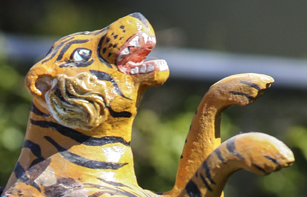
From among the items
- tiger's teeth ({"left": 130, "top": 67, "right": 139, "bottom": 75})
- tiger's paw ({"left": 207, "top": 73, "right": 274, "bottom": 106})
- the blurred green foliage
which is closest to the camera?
tiger's paw ({"left": 207, "top": 73, "right": 274, "bottom": 106})

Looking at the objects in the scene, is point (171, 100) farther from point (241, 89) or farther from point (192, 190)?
point (192, 190)

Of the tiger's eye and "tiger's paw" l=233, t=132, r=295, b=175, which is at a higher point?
the tiger's eye

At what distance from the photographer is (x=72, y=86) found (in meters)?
2.07

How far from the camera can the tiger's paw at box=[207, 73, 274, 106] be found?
2.04m

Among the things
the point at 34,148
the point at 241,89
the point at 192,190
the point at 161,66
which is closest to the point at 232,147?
the point at 192,190

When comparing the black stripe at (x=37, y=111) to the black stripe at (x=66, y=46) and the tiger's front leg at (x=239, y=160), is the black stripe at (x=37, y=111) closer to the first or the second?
the black stripe at (x=66, y=46)

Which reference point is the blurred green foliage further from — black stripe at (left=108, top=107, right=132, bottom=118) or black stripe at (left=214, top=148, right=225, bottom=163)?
black stripe at (left=214, top=148, right=225, bottom=163)

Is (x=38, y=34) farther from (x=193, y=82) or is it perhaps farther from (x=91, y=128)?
(x=91, y=128)

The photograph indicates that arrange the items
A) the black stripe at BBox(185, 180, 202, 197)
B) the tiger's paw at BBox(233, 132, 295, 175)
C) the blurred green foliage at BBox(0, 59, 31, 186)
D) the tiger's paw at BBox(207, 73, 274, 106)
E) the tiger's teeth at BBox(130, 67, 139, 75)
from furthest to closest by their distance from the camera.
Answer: the blurred green foliage at BBox(0, 59, 31, 186) < the tiger's teeth at BBox(130, 67, 139, 75) < the tiger's paw at BBox(207, 73, 274, 106) < the black stripe at BBox(185, 180, 202, 197) < the tiger's paw at BBox(233, 132, 295, 175)

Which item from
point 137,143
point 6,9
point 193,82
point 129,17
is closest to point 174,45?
point 193,82

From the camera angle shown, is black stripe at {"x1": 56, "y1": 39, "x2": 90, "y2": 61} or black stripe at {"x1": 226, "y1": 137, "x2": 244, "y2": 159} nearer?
black stripe at {"x1": 226, "y1": 137, "x2": 244, "y2": 159}

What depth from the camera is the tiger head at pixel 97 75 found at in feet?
6.79

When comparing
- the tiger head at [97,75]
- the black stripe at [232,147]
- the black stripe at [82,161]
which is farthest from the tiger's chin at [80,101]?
the black stripe at [232,147]

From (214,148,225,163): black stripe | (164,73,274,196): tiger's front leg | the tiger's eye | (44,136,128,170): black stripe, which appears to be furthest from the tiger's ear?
(214,148,225,163): black stripe
